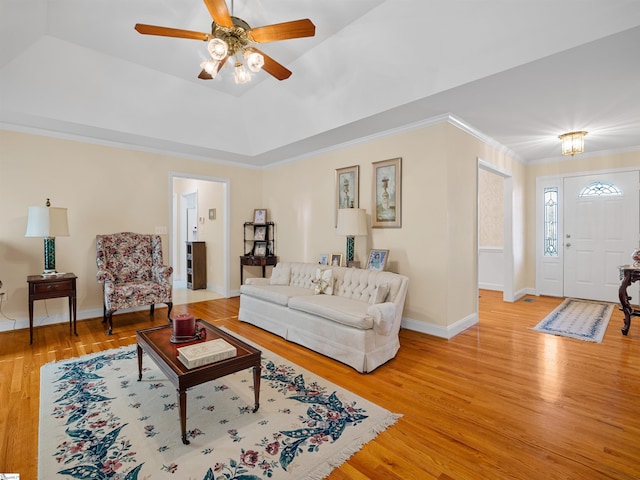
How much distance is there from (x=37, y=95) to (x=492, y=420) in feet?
18.0

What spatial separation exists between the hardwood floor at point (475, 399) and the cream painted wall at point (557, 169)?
85.9 inches

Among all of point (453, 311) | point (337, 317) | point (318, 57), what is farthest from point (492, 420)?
point (318, 57)

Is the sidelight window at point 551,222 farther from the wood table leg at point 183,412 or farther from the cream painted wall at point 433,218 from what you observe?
the wood table leg at point 183,412

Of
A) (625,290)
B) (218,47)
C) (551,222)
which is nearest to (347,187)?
(218,47)

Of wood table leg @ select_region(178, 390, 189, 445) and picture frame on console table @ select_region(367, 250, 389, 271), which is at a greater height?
picture frame on console table @ select_region(367, 250, 389, 271)

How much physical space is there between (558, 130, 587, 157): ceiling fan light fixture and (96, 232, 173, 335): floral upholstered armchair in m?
5.90

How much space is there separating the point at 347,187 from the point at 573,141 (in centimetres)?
322

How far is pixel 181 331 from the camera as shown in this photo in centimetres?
234

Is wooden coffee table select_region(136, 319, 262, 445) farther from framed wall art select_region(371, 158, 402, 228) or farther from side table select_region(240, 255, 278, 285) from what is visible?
side table select_region(240, 255, 278, 285)

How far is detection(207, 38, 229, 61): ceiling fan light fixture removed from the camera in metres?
2.32

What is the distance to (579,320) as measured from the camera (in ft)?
14.3

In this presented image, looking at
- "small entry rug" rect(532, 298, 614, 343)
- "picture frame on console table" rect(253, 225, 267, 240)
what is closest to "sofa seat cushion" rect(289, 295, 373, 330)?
"small entry rug" rect(532, 298, 614, 343)

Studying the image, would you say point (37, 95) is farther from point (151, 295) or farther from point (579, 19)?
point (579, 19)

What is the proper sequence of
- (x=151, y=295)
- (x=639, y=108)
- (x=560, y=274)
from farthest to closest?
(x=560, y=274)
(x=151, y=295)
(x=639, y=108)
